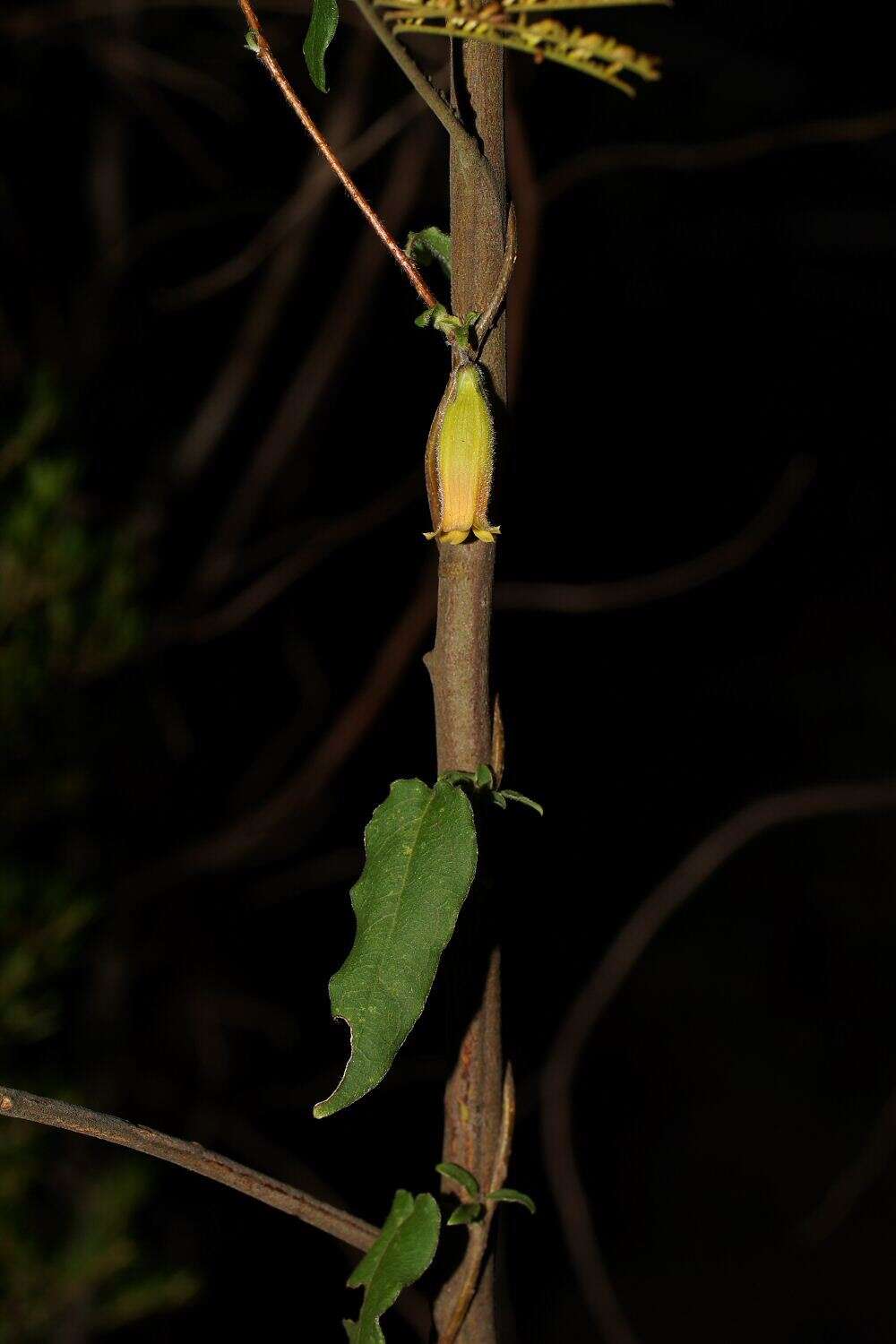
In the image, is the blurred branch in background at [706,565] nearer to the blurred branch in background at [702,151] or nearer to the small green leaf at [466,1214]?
the blurred branch in background at [702,151]

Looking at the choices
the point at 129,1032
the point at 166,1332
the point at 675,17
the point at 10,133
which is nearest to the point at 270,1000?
the point at 129,1032

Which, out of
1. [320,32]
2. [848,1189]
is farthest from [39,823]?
[848,1189]

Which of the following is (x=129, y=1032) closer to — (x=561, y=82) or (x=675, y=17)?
→ (x=561, y=82)

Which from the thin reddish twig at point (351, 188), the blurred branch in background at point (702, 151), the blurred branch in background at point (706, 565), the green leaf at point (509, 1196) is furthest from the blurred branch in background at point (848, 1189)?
the thin reddish twig at point (351, 188)

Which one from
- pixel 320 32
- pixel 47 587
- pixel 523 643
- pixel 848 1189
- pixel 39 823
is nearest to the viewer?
pixel 320 32

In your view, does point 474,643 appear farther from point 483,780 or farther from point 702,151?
point 702,151

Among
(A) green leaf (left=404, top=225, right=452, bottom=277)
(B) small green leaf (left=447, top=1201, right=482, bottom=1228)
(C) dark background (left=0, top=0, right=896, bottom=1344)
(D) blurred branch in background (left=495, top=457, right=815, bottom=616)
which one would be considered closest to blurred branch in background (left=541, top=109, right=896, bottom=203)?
(C) dark background (left=0, top=0, right=896, bottom=1344)

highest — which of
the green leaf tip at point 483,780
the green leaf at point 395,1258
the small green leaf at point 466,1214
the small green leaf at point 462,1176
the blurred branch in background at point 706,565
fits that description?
the blurred branch in background at point 706,565
